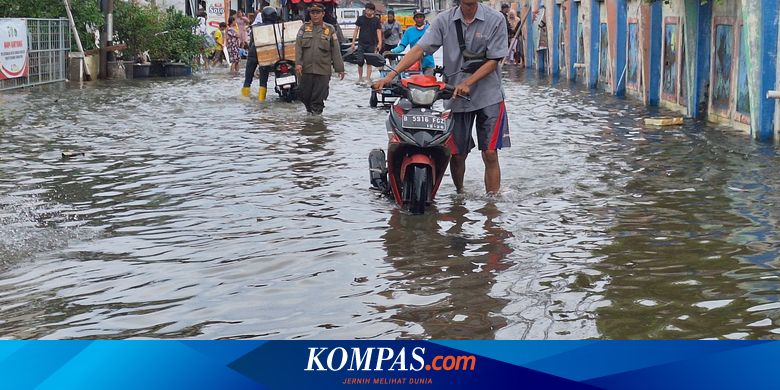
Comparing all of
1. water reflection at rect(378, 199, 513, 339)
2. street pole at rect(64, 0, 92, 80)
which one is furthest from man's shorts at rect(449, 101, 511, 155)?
street pole at rect(64, 0, 92, 80)

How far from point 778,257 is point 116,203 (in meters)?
4.91

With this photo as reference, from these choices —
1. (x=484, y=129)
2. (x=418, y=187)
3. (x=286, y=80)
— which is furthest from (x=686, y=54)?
(x=418, y=187)

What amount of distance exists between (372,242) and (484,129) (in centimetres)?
185

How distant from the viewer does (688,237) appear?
786 cm

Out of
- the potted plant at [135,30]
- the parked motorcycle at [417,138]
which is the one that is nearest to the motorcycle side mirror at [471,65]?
the parked motorcycle at [417,138]

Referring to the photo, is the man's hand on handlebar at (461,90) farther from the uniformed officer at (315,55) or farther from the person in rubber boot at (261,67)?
the person in rubber boot at (261,67)

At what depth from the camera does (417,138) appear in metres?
8.88

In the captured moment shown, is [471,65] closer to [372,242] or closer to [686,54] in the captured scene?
[372,242]

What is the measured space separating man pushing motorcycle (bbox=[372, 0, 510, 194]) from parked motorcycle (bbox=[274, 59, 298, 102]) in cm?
1061

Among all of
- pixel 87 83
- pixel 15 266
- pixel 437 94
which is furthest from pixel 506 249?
pixel 87 83

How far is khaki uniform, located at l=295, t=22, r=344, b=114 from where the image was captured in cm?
1695

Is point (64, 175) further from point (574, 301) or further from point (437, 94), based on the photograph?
point (574, 301)

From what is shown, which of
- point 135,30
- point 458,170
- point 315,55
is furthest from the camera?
point 135,30

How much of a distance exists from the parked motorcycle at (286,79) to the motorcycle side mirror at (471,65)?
426 inches
